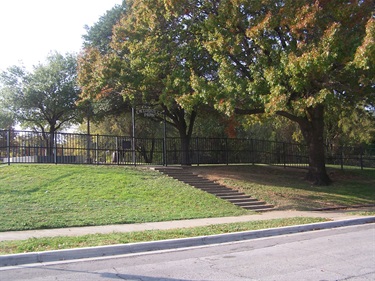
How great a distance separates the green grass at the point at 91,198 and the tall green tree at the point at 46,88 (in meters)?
13.9

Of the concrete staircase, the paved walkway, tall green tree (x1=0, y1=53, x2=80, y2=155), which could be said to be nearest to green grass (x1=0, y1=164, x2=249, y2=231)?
the paved walkway

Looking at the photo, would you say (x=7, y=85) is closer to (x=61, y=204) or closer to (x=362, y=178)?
(x=61, y=204)

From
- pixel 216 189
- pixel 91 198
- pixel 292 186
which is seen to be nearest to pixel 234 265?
pixel 91 198

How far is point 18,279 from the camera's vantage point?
6.33m

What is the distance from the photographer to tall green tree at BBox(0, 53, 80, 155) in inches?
1204

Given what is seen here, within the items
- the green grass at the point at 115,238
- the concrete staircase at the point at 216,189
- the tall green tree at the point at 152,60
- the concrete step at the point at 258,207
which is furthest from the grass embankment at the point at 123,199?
the tall green tree at the point at 152,60

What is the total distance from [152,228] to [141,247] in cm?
236

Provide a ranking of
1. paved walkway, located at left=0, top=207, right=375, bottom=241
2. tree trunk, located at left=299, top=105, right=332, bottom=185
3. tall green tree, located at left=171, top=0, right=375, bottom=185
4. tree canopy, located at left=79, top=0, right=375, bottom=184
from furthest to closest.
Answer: tree trunk, located at left=299, top=105, right=332, bottom=185
tree canopy, located at left=79, top=0, right=375, bottom=184
tall green tree, located at left=171, top=0, right=375, bottom=185
paved walkway, located at left=0, top=207, right=375, bottom=241

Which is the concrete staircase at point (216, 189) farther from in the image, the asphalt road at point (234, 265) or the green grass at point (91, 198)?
the asphalt road at point (234, 265)

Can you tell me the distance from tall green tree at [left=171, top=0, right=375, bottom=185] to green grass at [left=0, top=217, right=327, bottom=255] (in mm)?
6047

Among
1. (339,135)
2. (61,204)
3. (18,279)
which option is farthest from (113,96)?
(339,135)

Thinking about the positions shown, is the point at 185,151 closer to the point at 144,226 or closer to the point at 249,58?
the point at 249,58

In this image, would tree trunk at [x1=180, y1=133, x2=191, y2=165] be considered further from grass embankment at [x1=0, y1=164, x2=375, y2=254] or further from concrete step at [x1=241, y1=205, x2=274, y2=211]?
concrete step at [x1=241, y1=205, x2=274, y2=211]

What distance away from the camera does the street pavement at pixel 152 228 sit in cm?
762
